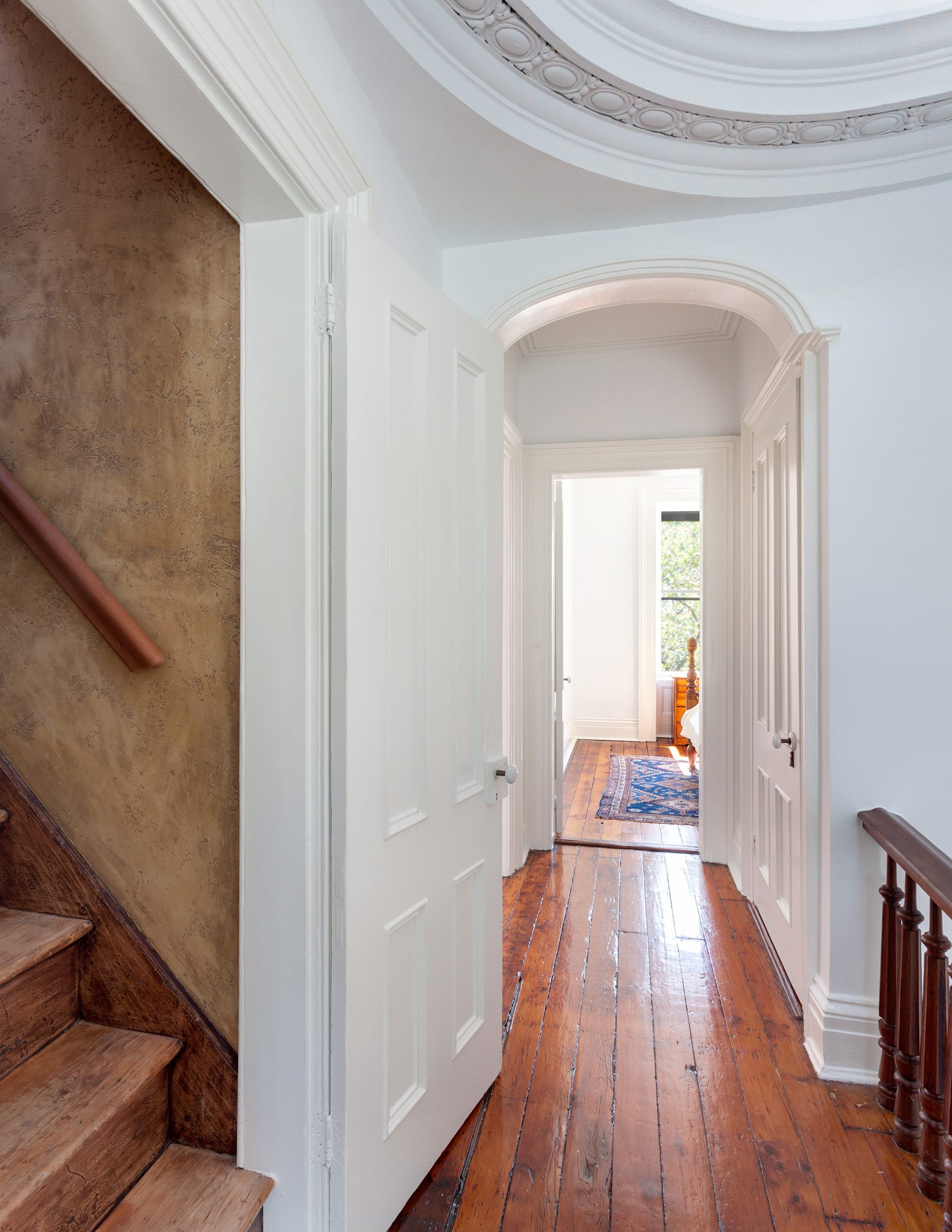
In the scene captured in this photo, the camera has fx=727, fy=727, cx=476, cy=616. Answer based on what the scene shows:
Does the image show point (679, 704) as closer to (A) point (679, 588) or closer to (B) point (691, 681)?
(B) point (691, 681)

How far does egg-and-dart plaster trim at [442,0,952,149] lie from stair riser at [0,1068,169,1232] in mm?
2274

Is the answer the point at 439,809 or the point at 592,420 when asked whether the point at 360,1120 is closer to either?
the point at 439,809

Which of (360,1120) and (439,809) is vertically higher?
(439,809)

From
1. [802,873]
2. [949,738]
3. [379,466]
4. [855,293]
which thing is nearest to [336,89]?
[379,466]

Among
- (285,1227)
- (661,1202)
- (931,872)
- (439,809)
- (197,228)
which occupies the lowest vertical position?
(661,1202)

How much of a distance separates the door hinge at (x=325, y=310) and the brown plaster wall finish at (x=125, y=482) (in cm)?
17

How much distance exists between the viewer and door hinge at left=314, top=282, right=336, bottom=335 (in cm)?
138

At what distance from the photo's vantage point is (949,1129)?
1460mm

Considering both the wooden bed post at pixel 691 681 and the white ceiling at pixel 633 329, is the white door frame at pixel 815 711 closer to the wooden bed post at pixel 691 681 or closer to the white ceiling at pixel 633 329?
the white ceiling at pixel 633 329

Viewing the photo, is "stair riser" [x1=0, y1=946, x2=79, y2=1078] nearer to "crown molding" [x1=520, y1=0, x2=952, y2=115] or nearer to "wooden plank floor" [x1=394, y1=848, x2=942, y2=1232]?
"wooden plank floor" [x1=394, y1=848, x2=942, y2=1232]

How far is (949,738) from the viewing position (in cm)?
204

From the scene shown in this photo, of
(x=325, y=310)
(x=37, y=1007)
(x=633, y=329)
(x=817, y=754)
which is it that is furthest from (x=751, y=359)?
(x=37, y=1007)

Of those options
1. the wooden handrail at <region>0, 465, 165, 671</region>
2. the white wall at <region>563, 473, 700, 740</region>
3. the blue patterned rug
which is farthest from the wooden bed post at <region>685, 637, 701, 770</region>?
the wooden handrail at <region>0, 465, 165, 671</region>

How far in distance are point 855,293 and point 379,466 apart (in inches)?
61.7
